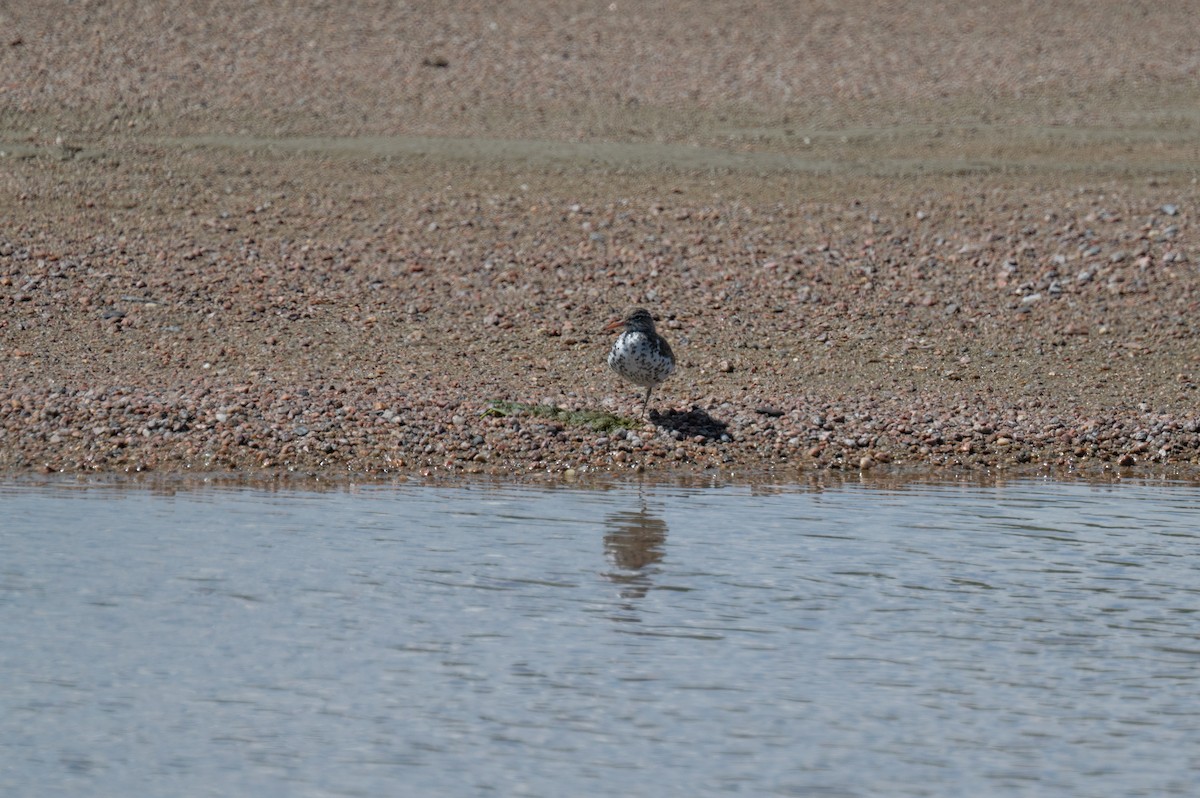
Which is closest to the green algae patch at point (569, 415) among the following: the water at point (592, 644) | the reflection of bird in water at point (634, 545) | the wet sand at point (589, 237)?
the wet sand at point (589, 237)

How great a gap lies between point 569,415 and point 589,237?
201 inches

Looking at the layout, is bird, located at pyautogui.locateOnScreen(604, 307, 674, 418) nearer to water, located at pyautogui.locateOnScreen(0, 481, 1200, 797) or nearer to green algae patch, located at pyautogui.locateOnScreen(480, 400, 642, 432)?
green algae patch, located at pyautogui.locateOnScreen(480, 400, 642, 432)

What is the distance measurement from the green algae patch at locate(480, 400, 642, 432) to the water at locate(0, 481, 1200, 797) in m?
1.34

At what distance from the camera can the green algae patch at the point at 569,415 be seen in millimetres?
12094

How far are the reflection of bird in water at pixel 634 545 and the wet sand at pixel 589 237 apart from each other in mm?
1629

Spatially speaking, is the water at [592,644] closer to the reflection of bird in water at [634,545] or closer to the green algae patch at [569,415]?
the reflection of bird in water at [634,545]

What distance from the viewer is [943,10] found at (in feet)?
89.7

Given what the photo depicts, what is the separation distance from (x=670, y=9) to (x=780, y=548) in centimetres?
1889

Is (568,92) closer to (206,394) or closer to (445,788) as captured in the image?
(206,394)

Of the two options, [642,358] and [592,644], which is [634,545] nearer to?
[592,644]

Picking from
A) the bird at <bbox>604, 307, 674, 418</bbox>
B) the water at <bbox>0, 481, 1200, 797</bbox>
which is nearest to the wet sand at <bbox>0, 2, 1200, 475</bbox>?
the bird at <bbox>604, 307, 674, 418</bbox>

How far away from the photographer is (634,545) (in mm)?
9266

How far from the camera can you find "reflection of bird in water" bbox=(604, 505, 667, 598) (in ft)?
28.2

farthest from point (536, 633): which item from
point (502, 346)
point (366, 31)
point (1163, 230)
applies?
point (366, 31)
